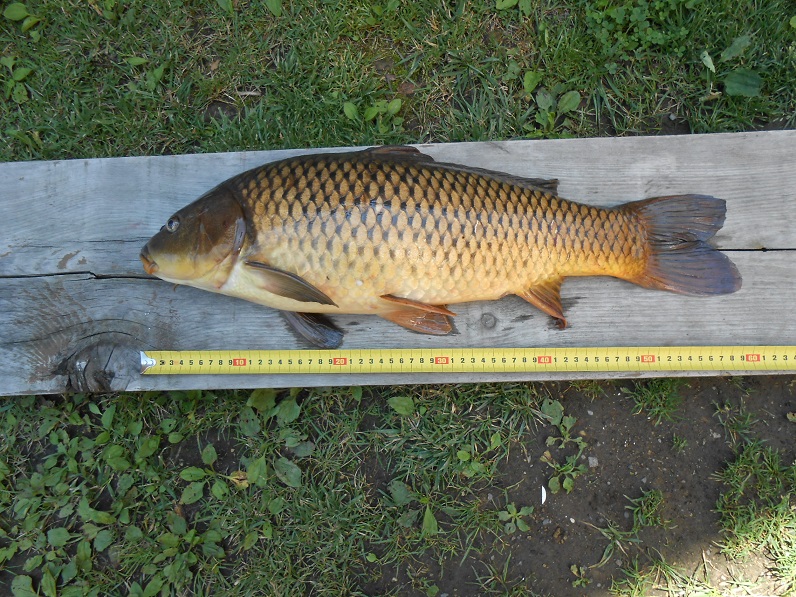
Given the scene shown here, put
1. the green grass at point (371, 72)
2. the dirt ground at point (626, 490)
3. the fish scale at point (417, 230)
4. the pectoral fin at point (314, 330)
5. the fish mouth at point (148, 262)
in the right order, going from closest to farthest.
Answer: the fish scale at point (417, 230)
the fish mouth at point (148, 262)
the pectoral fin at point (314, 330)
the dirt ground at point (626, 490)
the green grass at point (371, 72)

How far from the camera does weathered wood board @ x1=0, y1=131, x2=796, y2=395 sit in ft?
7.56

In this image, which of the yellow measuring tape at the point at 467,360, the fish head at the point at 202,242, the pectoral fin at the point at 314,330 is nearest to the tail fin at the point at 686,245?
the yellow measuring tape at the point at 467,360

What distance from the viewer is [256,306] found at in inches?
93.4

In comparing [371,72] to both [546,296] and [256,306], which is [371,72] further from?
[546,296]

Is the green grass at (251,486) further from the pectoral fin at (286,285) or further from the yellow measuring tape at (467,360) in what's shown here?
the pectoral fin at (286,285)

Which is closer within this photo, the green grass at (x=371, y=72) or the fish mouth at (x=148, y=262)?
the fish mouth at (x=148, y=262)

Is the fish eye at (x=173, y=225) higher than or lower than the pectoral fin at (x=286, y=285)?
higher

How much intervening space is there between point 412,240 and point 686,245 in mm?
1162

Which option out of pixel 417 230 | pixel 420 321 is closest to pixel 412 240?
pixel 417 230

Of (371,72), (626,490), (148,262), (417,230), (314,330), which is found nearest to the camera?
(417,230)

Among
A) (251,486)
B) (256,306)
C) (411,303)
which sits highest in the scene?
(411,303)

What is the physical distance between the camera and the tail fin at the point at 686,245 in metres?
2.20

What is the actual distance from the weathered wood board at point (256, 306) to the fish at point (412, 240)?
5.1 inches

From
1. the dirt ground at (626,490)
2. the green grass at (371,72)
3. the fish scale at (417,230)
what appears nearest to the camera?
the fish scale at (417,230)
